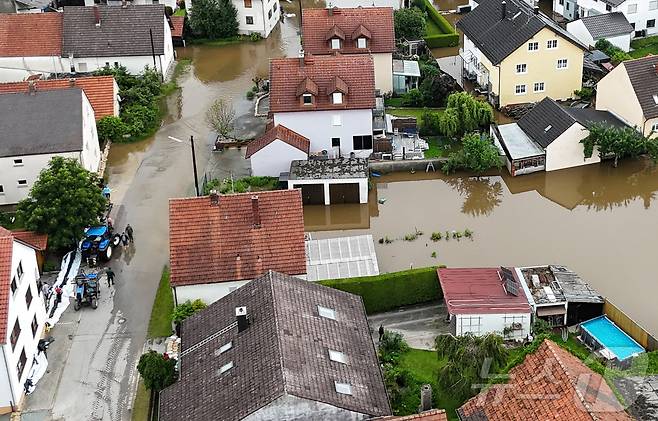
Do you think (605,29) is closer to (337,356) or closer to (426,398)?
(426,398)

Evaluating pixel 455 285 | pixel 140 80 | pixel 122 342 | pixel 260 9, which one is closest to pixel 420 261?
pixel 455 285

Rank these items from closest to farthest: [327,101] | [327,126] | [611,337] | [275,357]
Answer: [275,357] < [611,337] < [327,101] < [327,126]

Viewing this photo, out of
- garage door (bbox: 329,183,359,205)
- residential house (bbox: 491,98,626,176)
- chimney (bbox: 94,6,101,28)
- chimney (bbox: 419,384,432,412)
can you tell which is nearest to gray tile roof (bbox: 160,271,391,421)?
chimney (bbox: 419,384,432,412)

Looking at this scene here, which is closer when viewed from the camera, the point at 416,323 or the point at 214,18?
the point at 416,323

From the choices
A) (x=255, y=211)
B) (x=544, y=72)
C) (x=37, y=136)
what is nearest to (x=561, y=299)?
(x=255, y=211)

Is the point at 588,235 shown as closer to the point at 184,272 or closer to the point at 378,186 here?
the point at 378,186
